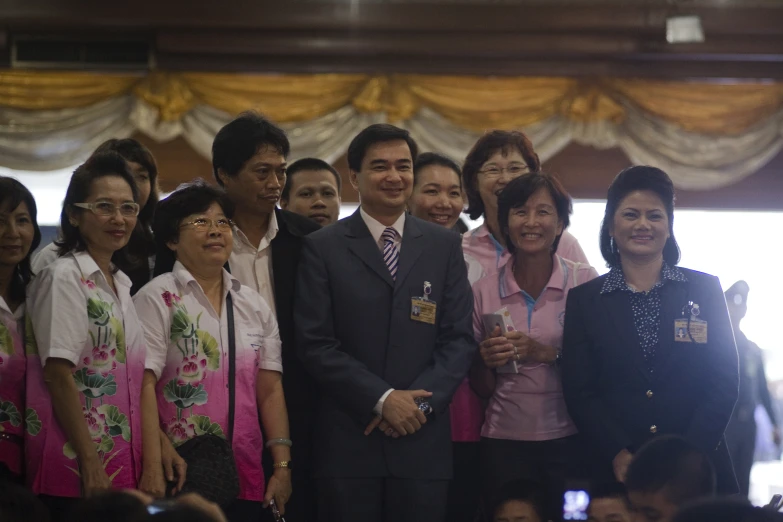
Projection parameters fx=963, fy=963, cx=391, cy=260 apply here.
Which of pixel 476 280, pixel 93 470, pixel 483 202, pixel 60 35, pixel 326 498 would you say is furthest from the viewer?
pixel 60 35

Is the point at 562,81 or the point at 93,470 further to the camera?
the point at 562,81

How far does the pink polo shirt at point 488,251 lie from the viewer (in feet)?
10.8

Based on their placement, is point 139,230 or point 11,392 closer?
point 11,392

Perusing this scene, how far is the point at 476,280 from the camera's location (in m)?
3.25

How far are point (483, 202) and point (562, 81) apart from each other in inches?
120

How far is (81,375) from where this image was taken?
2.48 metres

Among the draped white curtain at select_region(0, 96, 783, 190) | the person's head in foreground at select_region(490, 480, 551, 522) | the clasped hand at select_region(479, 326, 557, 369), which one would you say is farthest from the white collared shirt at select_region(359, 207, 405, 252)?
the draped white curtain at select_region(0, 96, 783, 190)

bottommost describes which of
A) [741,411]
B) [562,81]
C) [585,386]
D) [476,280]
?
[741,411]

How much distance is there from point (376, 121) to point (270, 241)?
3.27 metres

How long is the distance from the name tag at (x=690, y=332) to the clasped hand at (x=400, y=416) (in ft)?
2.52

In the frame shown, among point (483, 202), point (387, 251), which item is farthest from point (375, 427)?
point (483, 202)

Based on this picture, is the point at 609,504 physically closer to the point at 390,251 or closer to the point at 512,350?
the point at 512,350

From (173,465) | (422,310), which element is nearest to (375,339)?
(422,310)

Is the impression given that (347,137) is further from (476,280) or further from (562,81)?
(476,280)
